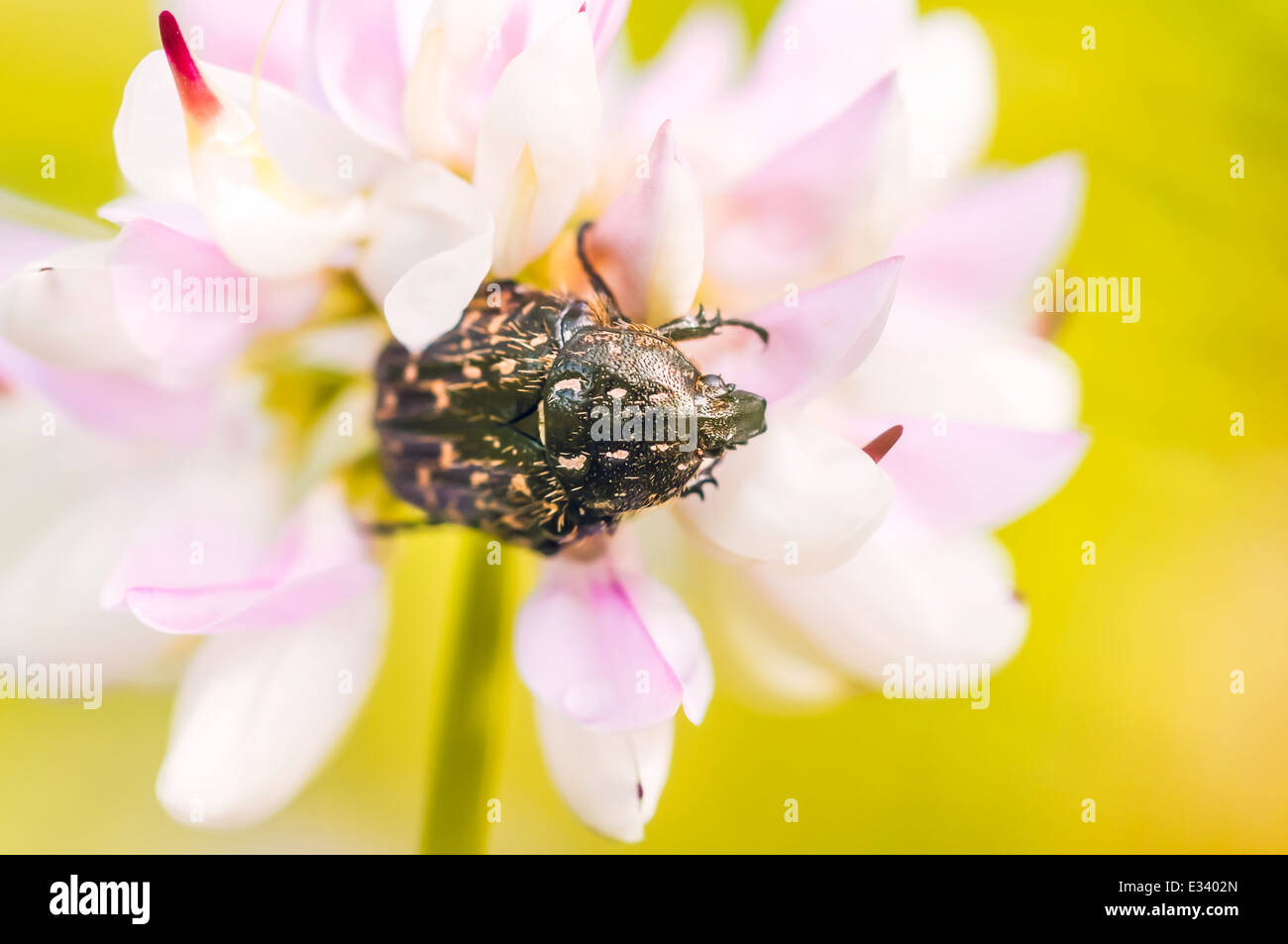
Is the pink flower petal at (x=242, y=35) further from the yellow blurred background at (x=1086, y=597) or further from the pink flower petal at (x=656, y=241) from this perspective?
the yellow blurred background at (x=1086, y=597)

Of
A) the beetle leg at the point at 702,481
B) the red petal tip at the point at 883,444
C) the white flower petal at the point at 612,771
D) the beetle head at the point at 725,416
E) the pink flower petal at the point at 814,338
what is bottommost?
the white flower petal at the point at 612,771

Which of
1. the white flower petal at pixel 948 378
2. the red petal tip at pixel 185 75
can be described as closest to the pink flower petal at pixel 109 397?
the red petal tip at pixel 185 75

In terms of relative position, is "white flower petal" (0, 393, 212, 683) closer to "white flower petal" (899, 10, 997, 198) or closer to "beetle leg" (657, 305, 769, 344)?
"beetle leg" (657, 305, 769, 344)

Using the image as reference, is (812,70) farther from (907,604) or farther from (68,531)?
(68,531)

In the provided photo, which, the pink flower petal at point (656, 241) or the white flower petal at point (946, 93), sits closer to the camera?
the pink flower petal at point (656, 241)

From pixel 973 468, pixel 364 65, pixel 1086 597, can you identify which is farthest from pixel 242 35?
pixel 1086 597
